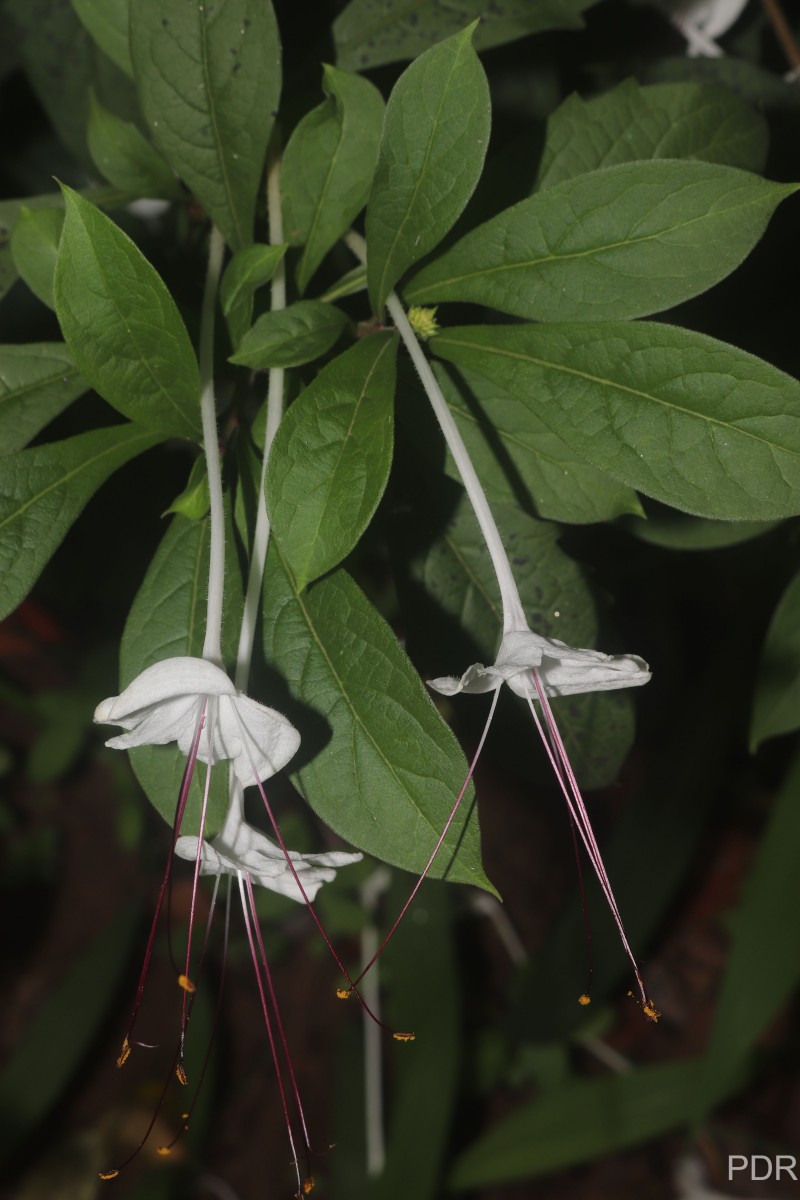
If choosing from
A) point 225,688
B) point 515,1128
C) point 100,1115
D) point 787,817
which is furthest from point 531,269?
point 100,1115

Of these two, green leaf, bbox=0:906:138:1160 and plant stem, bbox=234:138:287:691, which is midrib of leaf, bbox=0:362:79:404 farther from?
green leaf, bbox=0:906:138:1160

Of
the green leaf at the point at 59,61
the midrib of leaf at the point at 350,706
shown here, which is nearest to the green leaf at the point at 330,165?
the midrib of leaf at the point at 350,706

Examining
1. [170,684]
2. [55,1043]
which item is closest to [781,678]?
[170,684]

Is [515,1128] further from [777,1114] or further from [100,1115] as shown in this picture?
[100,1115]

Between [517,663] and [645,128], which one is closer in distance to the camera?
[517,663]

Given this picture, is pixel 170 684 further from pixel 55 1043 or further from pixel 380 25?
pixel 55 1043

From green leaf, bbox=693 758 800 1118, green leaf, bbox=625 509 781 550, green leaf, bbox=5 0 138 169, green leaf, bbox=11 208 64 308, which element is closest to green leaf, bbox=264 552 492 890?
green leaf, bbox=11 208 64 308
